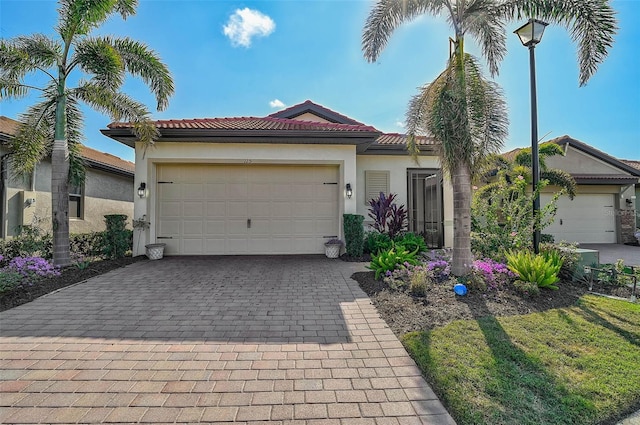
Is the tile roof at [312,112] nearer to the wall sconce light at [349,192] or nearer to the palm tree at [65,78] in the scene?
the wall sconce light at [349,192]

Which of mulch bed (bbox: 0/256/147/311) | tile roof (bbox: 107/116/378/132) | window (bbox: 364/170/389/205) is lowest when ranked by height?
mulch bed (bbox: 0/256/147/311)

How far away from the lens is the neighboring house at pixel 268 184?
851 centimetres

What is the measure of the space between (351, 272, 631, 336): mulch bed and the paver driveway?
0.31m

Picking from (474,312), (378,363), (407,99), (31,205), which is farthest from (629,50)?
(31,205)

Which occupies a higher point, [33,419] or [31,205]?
[31,205]

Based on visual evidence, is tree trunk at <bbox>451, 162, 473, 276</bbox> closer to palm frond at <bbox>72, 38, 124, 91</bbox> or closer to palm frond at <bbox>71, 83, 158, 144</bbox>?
palm frond at <bbox>71, 83, 158, 144</bbox>

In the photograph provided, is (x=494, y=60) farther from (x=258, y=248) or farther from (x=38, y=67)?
(x=38, y=67)

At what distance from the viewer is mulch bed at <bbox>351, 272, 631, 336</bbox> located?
12.6 feet

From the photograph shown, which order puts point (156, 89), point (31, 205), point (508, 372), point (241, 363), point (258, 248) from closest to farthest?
1. point (508, 372)
2. point (241, 363)
3. point (156, 89)
4. point (31, 205)
5. point (258, 248)

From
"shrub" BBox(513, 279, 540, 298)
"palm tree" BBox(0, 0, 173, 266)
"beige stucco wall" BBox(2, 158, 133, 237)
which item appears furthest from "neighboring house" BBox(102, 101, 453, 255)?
"shrub" BBox(513, 279, 540, 298)

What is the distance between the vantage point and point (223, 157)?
28.5ft

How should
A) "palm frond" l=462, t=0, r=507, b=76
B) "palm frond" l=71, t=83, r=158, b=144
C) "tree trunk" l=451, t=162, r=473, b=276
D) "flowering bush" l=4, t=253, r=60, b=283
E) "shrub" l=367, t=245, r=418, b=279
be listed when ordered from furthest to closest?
"palm frond" l=71, t=83, r=158, b=144 → "shrub" l=367, t=245, r=418, b=279 → "flowering bush" l=4, t=253, r=60, b=283 → "palm frond" l=462, t=0, r=507, b=76 → "tree trunk" l=451, t=162, r=473, b=276

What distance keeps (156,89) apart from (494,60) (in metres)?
8.23

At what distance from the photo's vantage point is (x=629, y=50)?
6832 millimetres
